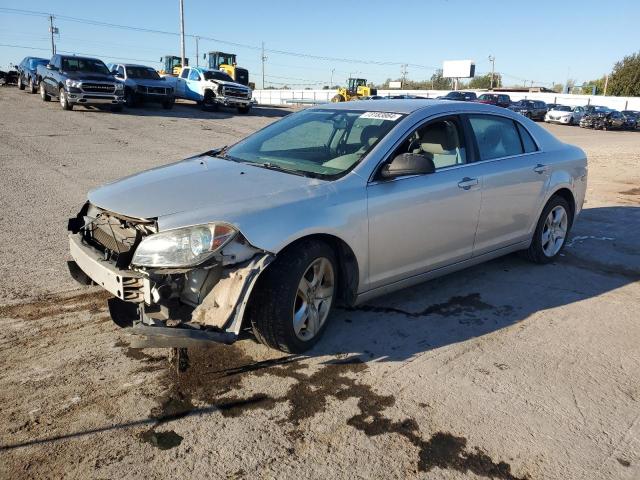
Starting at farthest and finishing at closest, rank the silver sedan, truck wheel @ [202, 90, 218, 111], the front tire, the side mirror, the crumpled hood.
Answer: truck wheel @ [202, 90, 218, 111], the front tire, the side mirror, the crumpled hood, the silver sedan

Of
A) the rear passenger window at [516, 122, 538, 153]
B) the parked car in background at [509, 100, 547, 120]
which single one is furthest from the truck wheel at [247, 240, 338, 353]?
→ the parked car in background at [509, 100, 547, 120]

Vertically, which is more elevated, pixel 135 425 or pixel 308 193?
pixel 308 193

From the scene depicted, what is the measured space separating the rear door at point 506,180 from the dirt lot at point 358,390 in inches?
19.3

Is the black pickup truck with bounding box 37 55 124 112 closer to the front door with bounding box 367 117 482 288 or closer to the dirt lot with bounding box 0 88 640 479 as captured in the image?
the dirt lot with bounding box 0 88 640 479

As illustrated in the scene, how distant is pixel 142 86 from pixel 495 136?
20.8 meters

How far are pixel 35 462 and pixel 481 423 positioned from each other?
A: 7.36ft

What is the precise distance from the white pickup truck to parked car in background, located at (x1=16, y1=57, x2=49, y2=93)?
21.7 feet

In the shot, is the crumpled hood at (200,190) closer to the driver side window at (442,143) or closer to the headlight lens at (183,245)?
the headlight lens at (183,245)

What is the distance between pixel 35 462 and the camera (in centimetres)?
254

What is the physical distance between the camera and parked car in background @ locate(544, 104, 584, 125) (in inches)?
1532

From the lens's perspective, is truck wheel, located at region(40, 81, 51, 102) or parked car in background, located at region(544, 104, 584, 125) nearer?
truck wheel, located at region(40, 81, 51, 102)

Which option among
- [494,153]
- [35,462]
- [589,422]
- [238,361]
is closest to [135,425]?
[35,462]

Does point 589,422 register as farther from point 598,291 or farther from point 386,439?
point 598,291

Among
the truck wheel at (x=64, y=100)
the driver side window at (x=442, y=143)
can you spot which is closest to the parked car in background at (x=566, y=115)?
the truck wheel at (x=64, y=100)
